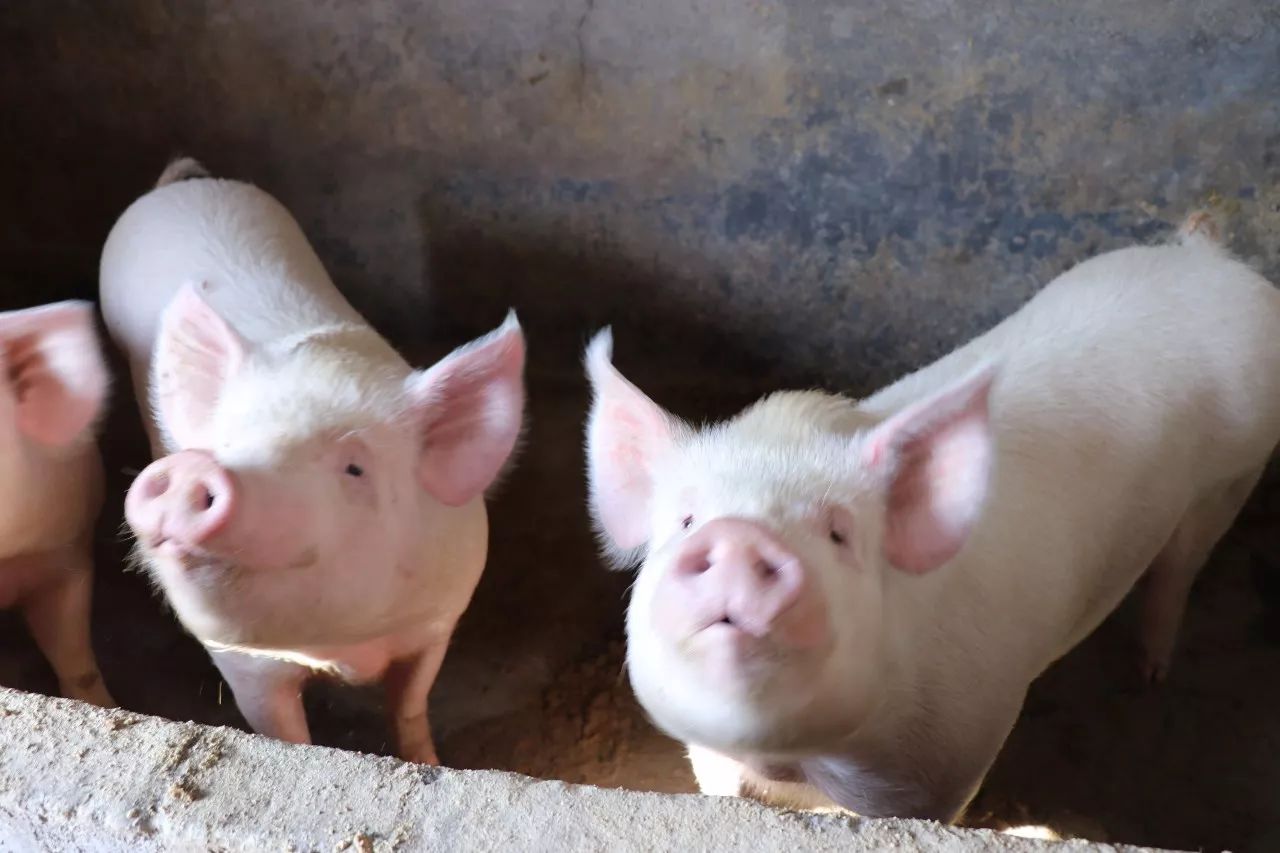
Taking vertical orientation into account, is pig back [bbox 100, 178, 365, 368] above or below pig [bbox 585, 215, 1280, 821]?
→ below

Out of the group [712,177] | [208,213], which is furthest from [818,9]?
[208,213]

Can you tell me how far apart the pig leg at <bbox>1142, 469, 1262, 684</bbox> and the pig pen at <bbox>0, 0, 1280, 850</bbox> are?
3.7 inches

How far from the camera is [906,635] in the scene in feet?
4.77

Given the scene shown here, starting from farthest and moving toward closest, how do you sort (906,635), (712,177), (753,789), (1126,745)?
1. (712,177)
2. (1126,745)
3. (753,789)
4. (906,635)

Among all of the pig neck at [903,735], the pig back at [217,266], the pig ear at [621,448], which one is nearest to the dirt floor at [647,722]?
the pig back at [217,266]

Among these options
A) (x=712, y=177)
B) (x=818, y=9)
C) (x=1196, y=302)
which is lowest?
(x=712, y=177)

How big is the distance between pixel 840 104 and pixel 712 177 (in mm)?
378

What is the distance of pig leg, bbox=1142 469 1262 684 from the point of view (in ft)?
6.96

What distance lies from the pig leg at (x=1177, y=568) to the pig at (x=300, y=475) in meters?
1.44

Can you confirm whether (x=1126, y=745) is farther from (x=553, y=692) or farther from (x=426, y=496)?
(x=426, y=496)

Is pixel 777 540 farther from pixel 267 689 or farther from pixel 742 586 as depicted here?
pixel 267 689

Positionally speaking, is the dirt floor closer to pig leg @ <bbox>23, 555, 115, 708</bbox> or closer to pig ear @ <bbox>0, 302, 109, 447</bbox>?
pig leg @ <bbox>23, 555, 115, 708</bbox>

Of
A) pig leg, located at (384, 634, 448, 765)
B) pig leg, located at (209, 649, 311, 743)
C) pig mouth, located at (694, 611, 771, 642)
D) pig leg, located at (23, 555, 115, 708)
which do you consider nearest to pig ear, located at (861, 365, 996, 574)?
pig mouth, located at (694, 611, 771, 642)

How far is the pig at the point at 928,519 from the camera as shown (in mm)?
1133
